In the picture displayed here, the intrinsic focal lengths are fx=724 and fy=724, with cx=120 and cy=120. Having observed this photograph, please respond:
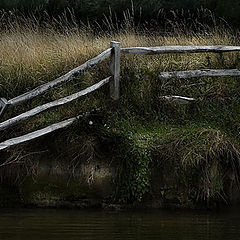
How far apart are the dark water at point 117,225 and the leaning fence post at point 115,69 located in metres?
2.02

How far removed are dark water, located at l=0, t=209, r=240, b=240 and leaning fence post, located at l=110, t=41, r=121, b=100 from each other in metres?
2.02

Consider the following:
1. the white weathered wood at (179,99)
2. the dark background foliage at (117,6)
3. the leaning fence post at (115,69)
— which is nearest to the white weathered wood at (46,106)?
the leaning fence post at (115,69)

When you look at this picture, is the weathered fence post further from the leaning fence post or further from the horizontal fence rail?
the leaning fence post

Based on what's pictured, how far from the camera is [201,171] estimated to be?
10008 mm

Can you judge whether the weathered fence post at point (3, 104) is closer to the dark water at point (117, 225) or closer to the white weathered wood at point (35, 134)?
the white weathered wood at point (35, 134)

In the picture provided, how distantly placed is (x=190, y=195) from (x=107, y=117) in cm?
169

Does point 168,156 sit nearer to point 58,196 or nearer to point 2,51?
point 58,196

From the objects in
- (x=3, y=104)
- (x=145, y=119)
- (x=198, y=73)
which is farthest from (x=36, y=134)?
(x=198, y=73)

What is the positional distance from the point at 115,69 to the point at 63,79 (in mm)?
853

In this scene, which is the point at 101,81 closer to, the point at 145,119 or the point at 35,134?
the point at 145,119

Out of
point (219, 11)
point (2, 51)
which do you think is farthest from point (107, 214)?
point (219, 11)

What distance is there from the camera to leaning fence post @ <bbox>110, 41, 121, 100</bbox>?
35.7ft

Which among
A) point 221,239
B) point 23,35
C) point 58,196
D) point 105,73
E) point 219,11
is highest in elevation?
point 219,11

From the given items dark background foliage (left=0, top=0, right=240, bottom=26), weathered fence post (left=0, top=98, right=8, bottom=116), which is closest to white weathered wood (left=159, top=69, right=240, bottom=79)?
weathered fence post (left=0, top=98, right=8, bottom=116)
